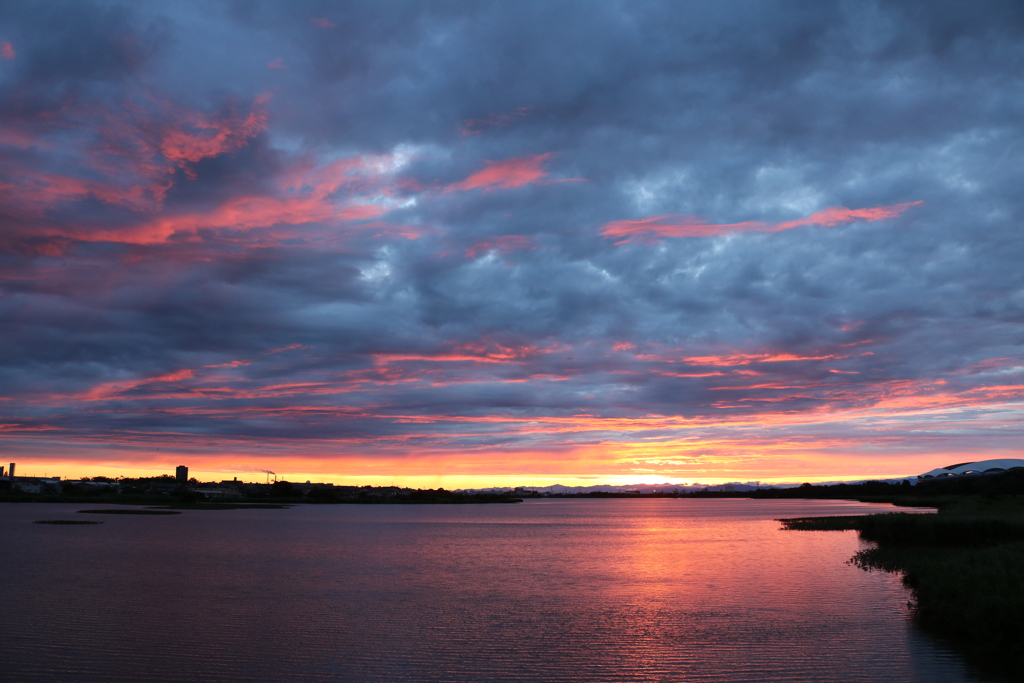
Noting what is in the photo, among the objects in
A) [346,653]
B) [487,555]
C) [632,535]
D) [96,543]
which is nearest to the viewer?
[346,653]

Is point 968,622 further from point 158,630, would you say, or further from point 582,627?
point 158,630

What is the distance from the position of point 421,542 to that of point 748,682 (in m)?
55.9

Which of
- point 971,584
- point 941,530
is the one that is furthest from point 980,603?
point 941,530

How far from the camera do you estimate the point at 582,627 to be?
27719 mm

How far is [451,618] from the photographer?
96.3ft

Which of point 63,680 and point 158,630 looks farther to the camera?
point 158,630

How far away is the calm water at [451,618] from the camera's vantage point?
21375 mm

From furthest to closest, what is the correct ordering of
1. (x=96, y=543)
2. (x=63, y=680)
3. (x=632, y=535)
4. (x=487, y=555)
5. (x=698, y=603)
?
1. (x=632, y=535)
2. (x=96, y=543)
3. (x=487, y=555)
4. (x=698, y=603)
5. (x=63, y=680)

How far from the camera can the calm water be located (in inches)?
842

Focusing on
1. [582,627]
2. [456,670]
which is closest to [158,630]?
[456,670]

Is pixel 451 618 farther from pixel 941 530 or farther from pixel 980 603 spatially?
pixel 941 530

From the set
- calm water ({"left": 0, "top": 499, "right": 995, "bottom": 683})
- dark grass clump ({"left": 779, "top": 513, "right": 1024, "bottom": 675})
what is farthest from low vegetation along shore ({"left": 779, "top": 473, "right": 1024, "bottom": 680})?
calm water ({"left": 0, "top": 499, "right": 995, "bottom": 683})

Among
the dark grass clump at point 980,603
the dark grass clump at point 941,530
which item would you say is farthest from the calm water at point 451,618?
the dark grass clump at point 941,530

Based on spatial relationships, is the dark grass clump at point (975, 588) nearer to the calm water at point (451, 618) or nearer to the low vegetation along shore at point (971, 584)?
the low vegetation along shore at point (971, 584)
